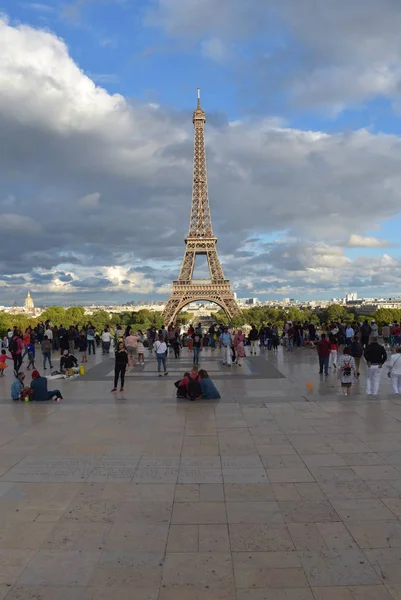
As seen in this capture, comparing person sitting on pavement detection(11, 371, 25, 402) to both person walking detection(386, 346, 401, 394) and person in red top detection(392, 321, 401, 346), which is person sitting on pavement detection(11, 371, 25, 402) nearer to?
person walking detection(386, 346, 401, 394)

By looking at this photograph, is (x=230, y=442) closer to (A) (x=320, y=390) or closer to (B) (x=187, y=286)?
(A) (x=320, y=390)

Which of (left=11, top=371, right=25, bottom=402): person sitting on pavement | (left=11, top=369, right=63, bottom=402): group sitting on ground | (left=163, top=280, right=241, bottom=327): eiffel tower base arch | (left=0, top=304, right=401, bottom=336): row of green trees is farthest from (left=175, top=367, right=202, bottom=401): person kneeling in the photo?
(left=163, top=280, right=241, bottom=327): eiffel tower base arch

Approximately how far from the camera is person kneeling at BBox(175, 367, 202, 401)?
13.2 meters

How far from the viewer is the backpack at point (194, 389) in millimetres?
13180

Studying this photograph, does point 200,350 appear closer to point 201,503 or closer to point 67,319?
point 201,503

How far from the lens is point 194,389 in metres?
13.2

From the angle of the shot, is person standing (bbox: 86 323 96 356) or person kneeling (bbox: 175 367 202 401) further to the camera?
person standing (bbox: 86 323 96 356)

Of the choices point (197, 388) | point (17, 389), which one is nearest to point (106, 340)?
point (17, 389)

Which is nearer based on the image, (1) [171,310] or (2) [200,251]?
(1) [171,310]

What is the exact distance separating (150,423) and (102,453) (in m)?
2.27

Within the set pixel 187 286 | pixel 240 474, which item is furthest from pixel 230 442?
pixel 187 286

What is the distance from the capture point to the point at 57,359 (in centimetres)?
2405

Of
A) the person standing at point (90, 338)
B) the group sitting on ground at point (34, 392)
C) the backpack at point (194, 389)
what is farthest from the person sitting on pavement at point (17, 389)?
the person standing at point (90, 338)

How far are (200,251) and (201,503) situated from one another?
83206 mm
